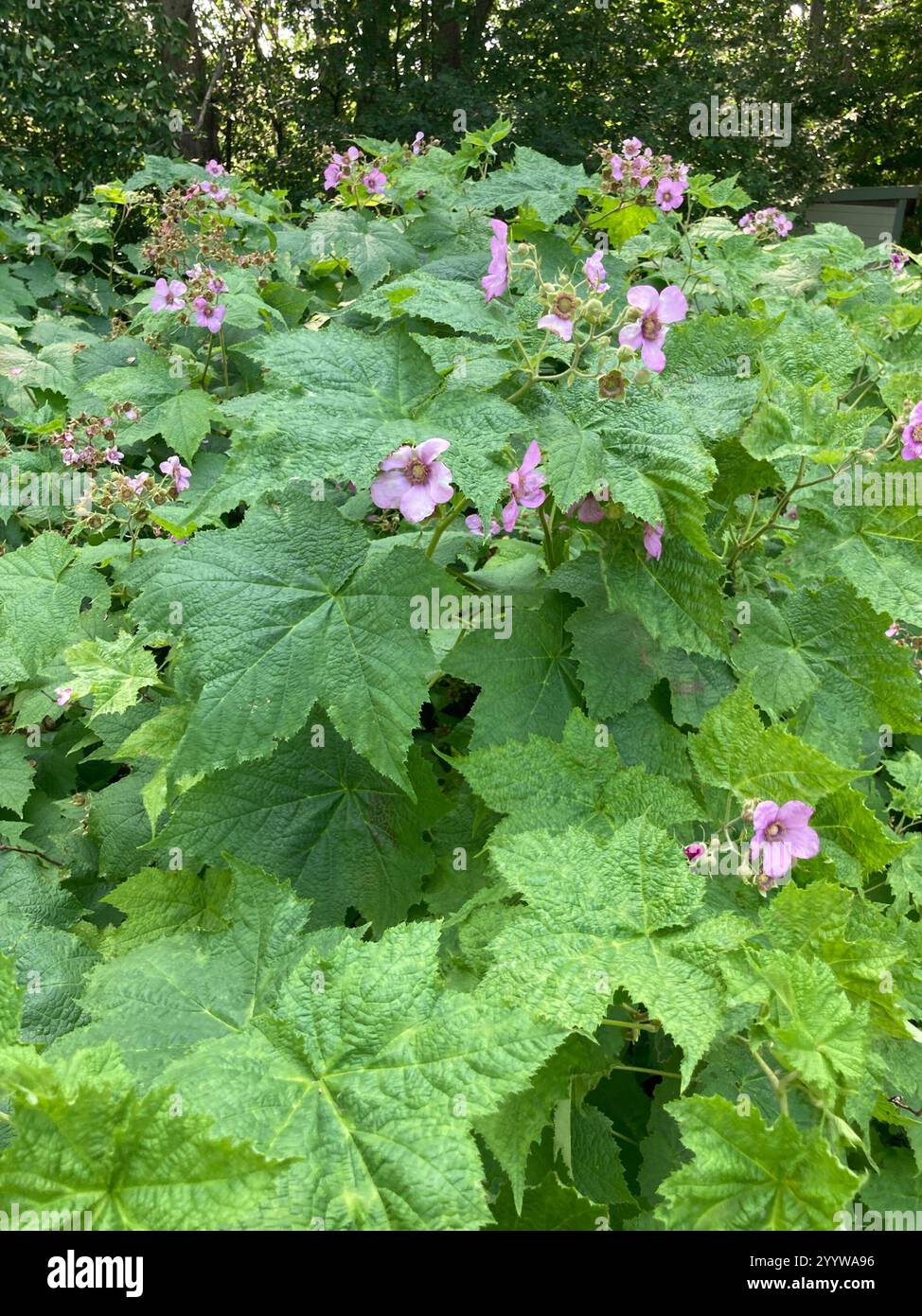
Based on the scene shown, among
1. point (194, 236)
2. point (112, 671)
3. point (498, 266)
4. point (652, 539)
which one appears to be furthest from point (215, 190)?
point (652, 539)

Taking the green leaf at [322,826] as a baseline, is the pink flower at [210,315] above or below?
above

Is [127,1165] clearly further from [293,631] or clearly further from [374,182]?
[374,182]

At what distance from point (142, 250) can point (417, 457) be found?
250cm

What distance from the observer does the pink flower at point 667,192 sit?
3.05 m

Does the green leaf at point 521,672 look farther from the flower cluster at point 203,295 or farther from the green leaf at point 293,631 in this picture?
the flower cluster at point 203,295

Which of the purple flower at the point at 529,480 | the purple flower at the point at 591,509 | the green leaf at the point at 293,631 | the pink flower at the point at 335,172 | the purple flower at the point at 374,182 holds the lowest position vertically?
the green leaf at the point at 293,631

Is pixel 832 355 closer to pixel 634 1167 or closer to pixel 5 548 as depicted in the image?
pixel 634 1167

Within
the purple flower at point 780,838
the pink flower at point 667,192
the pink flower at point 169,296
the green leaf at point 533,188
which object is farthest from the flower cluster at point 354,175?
the purple flower at point 780,838

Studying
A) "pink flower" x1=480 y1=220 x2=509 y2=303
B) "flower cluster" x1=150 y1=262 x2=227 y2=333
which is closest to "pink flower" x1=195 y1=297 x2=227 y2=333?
"flower cluster" x1=150 y1=262 x2=227 y2=333

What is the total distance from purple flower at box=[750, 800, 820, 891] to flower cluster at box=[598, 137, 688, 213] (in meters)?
2.30

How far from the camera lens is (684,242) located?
330 cm

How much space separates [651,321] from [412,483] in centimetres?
49

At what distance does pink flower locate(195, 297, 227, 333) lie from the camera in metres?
3.10
